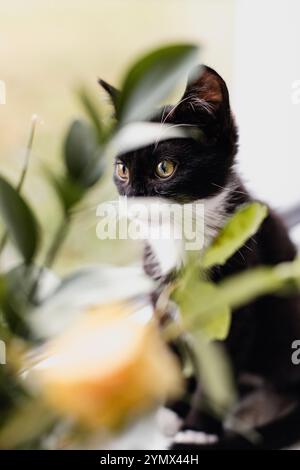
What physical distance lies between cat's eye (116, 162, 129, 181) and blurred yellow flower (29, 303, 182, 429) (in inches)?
20.9

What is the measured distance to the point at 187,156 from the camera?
2.66 ft

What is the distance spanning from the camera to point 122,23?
835mm

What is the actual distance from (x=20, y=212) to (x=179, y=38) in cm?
58

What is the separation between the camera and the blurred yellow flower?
0.28 metres

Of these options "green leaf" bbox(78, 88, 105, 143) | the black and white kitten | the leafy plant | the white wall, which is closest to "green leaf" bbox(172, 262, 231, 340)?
the leafy plant

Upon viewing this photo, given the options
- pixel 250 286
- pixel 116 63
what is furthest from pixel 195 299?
pixel 116 63

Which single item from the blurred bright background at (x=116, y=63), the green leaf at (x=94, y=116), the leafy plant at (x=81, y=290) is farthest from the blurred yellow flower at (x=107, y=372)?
the blurred bright background at (x=116, y=63)

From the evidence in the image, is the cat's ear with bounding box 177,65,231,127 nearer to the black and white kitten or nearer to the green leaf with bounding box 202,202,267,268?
the black and white kitten

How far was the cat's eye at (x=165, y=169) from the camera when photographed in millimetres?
807

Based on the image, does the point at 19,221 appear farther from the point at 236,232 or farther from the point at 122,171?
the point at 122,171

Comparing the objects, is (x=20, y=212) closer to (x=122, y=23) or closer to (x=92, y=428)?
(x=92, y=428)

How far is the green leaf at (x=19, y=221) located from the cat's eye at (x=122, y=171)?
0.47m

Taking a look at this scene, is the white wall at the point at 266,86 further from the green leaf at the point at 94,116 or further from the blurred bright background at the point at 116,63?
the green leaf at the point at 94,116
